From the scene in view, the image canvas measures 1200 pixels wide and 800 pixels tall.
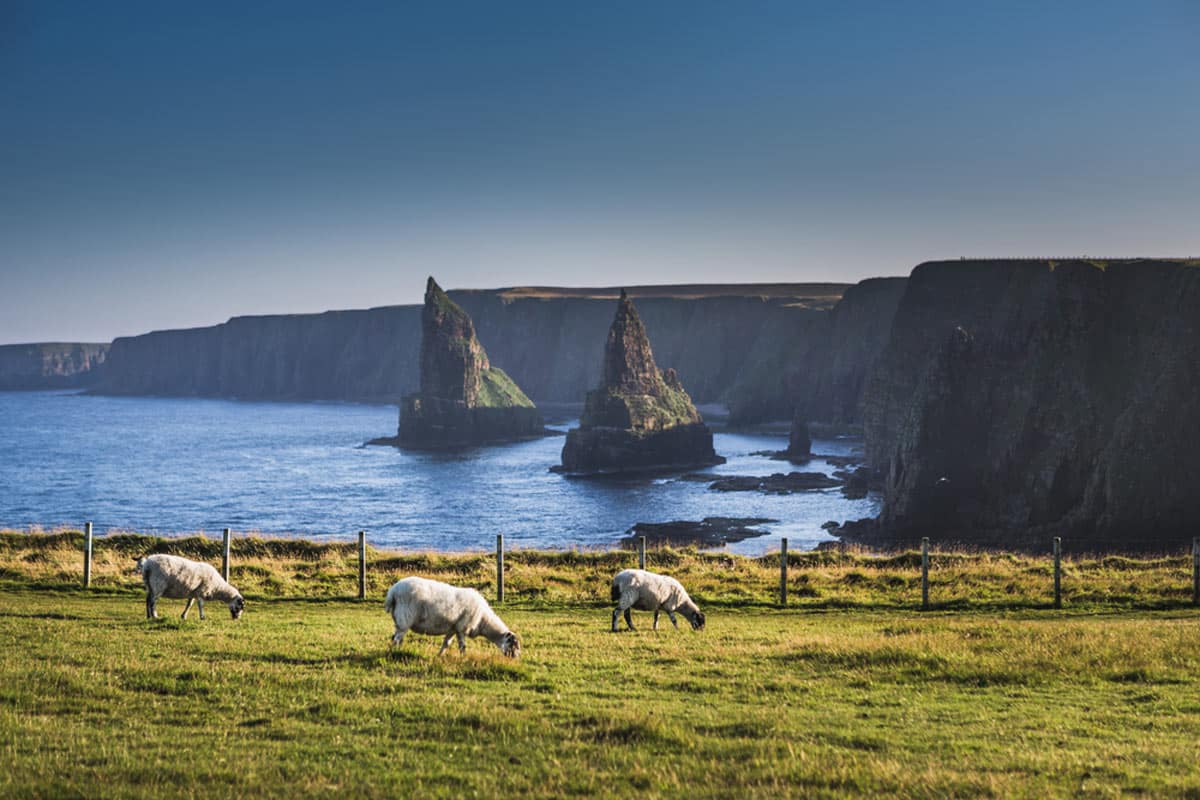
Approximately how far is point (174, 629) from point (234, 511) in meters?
99.0

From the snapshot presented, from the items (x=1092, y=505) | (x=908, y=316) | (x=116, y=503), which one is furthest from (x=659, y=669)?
(x=908, y=316)

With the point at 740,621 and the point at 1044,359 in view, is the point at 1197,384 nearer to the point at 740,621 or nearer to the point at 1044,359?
the point at 1044,359

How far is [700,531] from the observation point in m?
102

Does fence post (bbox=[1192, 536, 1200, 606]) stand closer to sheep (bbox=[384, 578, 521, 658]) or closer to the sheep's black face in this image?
the sheep's black face

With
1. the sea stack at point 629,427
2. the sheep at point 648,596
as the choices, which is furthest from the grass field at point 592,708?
the sea stack at point 629,427

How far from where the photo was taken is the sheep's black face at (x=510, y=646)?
17.6 m

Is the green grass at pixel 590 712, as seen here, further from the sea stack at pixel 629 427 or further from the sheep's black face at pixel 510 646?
the sea stack at pixel 629 427

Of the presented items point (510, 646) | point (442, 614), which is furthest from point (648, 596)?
point (442, 614)

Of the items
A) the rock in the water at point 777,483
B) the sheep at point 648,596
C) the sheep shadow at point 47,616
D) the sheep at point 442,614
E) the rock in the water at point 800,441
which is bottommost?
the rock in the water at point 777,483

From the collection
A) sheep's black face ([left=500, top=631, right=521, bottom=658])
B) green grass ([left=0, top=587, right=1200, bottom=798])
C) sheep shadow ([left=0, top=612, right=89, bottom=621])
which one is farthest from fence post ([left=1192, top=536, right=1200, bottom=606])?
sheep shadow ([left=0, top=612, right=89, bottom=621])

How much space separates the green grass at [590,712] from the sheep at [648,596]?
1046 millimetres

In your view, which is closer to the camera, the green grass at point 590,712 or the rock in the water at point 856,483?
the green grass at point 590,712

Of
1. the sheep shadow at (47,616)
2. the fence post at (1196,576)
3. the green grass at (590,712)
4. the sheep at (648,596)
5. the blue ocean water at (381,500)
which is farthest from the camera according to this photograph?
the blue ocean water at (381,500)

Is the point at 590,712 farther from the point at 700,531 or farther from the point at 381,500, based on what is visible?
the point at 381,500
